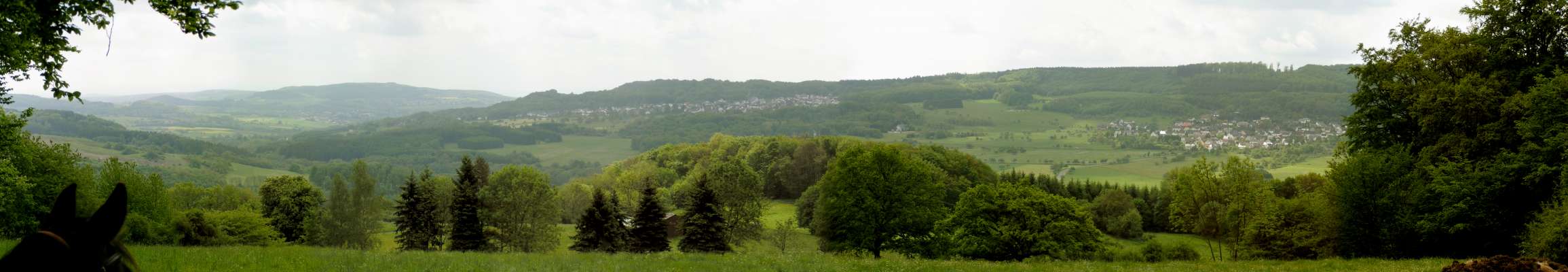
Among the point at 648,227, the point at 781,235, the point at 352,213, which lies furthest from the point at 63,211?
the point at 352,213

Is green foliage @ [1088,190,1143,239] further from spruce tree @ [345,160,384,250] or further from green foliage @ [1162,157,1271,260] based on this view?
spruce tree @ [345,160,384,250]

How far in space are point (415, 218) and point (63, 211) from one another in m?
46.4

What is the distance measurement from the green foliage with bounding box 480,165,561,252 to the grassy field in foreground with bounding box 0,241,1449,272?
27.6 metres

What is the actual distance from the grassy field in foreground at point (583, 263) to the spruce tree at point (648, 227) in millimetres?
19904

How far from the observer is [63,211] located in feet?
8.81

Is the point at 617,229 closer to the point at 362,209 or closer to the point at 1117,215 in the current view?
the point at 362,209

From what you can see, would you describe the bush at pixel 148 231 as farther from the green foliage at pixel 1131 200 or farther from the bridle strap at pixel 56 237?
the green foliage at pixel 1131 200

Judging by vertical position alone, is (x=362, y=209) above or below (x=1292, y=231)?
below

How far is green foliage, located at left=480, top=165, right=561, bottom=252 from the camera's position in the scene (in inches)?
1935

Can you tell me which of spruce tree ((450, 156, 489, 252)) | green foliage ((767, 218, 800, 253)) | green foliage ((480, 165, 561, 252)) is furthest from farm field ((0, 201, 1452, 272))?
green foliage ((767, 218, 800, 253))

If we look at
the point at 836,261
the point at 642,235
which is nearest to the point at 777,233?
the point at 642,235

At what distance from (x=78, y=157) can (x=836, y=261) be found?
38.3 m

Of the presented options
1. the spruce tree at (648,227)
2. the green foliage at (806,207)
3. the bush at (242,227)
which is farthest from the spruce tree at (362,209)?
the green foliage at (806,207)

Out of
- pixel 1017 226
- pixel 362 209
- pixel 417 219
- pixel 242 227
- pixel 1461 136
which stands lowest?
pixel 362 209
